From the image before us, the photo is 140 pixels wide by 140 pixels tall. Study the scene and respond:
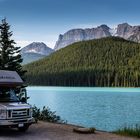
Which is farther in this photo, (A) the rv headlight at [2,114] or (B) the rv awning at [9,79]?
(B) the rv awning at [9,79]

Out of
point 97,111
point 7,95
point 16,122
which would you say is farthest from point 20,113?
point 97,111

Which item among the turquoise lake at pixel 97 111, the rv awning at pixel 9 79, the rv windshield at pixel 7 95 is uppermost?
the rv awning at pixel 9 79

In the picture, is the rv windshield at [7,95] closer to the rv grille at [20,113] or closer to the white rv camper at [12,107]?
the white rv camper at [12,107]

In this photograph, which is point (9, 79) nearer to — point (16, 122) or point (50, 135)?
point (16, 122)

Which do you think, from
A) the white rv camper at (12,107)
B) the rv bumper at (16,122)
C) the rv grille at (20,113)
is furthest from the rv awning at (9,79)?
the rv bumper at (16,122)

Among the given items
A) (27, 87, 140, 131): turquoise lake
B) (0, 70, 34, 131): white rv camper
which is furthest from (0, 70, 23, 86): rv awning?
(27, 87, 140, 131): turquoise lake

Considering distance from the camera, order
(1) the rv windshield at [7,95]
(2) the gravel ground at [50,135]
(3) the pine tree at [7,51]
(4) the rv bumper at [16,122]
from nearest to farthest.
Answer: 1. (2) the gravel ground at [50,135]
2. (4) the rv bumper at [16,122]
3. (1) the rv windshield at [7,95]
4. (3) the pine tree at [7,51]

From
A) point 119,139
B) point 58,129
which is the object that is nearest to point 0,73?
point 58,129

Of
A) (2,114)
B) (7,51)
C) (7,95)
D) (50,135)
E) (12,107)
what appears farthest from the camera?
(7,51)

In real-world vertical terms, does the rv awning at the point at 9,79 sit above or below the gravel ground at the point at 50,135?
above

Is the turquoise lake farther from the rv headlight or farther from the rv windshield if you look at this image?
the rv headlight

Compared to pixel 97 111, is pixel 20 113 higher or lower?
higher

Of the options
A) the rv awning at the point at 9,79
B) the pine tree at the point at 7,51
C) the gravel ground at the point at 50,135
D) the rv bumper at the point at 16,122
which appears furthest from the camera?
the pine tree at the point at 7,51

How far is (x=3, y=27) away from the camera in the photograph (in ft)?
111
